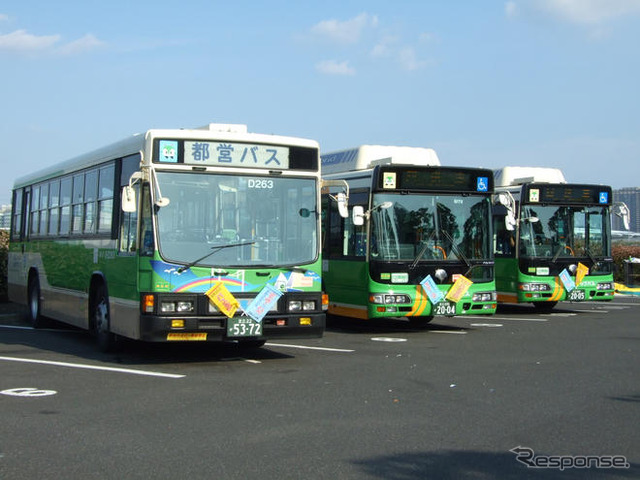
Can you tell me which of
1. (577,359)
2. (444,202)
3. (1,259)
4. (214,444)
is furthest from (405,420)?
(1,259)

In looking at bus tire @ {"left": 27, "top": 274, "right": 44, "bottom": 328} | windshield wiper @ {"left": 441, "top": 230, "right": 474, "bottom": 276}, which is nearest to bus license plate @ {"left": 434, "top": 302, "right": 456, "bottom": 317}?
windshield wiper @ {"left": 441, "top": 230, "right": 474, "bottom": 276}

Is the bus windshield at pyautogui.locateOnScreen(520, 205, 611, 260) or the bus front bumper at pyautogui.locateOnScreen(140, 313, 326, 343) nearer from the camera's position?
the bus front bumper at pyautogui.locateOnScreen(140, 313, 326, 343)

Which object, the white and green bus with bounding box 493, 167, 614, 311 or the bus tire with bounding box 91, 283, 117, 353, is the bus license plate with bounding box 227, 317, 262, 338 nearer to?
the bus tire with bounding box 91, 283, 117, 353

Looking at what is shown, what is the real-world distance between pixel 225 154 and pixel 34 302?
22.9ft

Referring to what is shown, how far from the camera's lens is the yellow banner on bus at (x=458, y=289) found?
14328 millimetres

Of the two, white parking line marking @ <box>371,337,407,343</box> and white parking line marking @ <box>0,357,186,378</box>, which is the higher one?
white parking line marking @ <box>371,337,407,343</box>

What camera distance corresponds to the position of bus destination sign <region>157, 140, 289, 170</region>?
10.2 meters

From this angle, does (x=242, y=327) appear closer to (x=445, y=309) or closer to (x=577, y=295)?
(x=445, y=309)

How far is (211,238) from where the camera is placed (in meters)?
10.1

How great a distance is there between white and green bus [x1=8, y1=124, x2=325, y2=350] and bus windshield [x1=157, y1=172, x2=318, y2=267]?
0.5 inches

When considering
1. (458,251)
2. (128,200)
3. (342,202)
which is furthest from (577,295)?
(128,200)

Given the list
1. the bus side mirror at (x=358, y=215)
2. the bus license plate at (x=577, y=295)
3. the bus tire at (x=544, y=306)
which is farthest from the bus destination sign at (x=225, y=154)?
the bus tire at (x=544, y=306)

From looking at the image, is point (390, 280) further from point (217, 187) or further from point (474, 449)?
point (474, 449)

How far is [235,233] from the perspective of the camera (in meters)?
10.2
